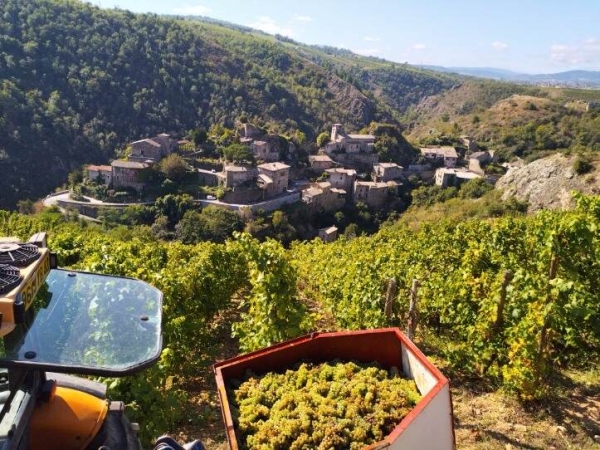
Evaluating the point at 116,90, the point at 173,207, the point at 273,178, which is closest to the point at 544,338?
the point at 173,207

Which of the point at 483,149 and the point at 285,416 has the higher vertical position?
the point at 285,416

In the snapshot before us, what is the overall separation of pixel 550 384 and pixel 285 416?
4681 mm

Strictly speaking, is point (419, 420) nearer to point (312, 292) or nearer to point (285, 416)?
point (285, 416)

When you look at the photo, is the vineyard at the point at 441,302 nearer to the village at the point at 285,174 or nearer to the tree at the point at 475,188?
the village at the point at 285,174

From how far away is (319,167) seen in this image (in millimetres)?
60250

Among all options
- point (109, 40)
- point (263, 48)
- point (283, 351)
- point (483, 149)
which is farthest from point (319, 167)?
point (263, 48)

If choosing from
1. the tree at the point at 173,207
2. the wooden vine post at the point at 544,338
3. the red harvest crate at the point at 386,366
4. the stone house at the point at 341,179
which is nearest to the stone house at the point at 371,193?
the stone house at the point at 341,179

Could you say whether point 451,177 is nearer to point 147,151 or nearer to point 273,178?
point 273,178

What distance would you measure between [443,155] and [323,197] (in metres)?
24.8

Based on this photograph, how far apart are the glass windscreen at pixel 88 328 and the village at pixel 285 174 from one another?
4234 cm

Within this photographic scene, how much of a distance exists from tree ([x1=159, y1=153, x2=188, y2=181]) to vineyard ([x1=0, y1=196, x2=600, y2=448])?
4042cm

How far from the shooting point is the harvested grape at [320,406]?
3254 millimetres

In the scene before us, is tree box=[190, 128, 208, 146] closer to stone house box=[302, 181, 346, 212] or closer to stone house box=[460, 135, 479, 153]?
stone house box=[302, 181, 346, 212]

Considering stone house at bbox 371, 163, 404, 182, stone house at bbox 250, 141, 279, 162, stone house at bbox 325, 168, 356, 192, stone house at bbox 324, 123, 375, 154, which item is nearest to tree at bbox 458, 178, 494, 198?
stone house at bbox 371, 163, 404, 182
